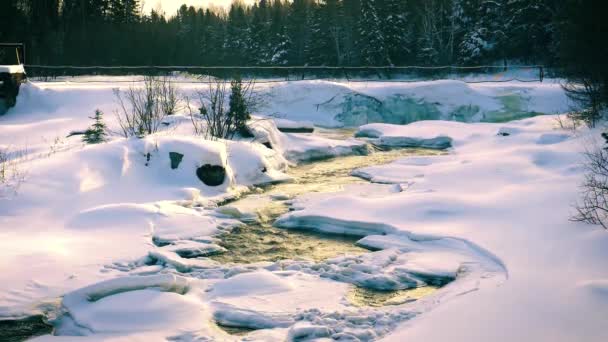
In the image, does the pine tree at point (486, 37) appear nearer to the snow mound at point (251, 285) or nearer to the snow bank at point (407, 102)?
the snow bank at point (407, 102)

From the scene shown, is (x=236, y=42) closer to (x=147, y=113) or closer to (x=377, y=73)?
(x=377, y=73)

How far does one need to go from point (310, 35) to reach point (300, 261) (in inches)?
1574

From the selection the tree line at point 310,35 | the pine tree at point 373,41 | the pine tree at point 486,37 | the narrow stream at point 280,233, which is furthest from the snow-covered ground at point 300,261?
the pine tree at point 373,41

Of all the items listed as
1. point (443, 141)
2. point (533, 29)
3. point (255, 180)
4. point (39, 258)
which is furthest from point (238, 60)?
point (39, 258)

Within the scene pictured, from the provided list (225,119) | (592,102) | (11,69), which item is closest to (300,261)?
(225,119)

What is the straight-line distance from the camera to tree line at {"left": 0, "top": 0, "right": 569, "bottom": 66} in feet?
126

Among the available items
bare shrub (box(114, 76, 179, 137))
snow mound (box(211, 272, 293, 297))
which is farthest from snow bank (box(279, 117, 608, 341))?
bare shrub (box(114, 76, 179, 137))

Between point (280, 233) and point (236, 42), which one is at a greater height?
point (236, 42)

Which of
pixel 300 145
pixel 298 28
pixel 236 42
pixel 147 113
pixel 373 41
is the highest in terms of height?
pixel 298 28

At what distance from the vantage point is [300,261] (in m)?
6.97

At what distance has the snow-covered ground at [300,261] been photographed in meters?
5.04

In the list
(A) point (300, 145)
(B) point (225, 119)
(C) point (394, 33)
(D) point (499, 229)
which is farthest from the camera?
(C) point (394, 33)

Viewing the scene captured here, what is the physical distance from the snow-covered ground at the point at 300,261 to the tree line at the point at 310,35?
2610cm

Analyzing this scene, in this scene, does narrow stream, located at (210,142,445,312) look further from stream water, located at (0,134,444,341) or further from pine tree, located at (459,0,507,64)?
pine tree, located at (459,0,507,64)
